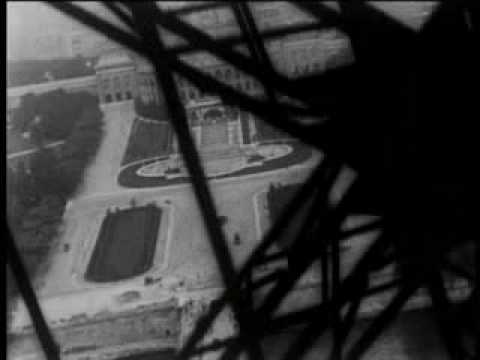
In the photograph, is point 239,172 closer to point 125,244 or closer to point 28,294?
point 125,244

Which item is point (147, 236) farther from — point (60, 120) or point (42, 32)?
point (42, 32)

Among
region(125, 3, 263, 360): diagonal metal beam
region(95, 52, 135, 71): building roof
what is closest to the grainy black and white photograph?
region(125, 3, 263, 360): diagonal metal beam

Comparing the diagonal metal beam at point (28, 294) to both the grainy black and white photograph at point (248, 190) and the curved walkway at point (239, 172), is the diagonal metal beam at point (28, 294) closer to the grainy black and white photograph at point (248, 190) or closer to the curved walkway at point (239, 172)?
the grainy black and white photograph at point (248, 190)

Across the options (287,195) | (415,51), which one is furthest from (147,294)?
(415,51)

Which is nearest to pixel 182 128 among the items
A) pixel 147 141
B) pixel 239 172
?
pixel 239 172

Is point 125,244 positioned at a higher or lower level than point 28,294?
lower

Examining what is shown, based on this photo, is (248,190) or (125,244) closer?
(125,244)

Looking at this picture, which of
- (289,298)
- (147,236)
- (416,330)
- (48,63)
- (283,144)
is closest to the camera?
(416,330)
